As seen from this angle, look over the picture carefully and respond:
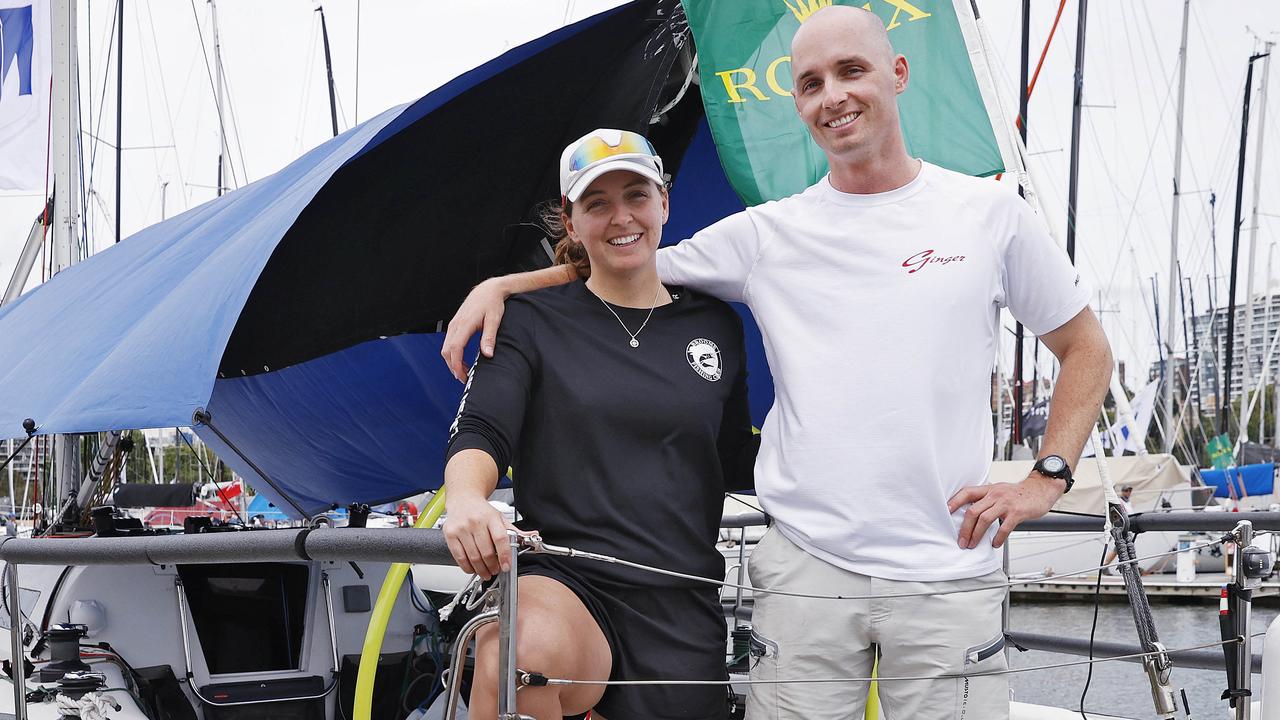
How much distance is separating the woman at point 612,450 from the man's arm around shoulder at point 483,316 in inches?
1.6

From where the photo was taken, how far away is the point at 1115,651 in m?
3.65

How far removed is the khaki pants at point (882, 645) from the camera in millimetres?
2520

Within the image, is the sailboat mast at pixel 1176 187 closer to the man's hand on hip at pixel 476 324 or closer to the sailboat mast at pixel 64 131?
the sailboat mast at pixel 64 131

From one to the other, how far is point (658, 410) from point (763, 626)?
0.56m

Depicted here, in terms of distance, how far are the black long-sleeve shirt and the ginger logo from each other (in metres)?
0.56

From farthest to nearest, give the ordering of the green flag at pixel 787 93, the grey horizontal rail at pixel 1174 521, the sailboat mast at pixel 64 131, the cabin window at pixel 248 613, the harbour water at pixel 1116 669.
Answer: the harbour water at pixel 1116 669 → the sailboat mast at pixel 64 131 → the cabin window at pixel 248 613 → the green flag at pixel 787 93 → the grey horizontal rail at pixel 1174 521

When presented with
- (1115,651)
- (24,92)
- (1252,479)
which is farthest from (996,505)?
(1252,479)

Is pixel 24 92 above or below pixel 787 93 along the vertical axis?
above

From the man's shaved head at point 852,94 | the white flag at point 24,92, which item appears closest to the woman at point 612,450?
the man's shaved head at point 852,94

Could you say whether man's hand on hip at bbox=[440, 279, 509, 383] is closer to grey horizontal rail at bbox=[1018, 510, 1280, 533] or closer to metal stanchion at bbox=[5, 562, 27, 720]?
grey horizontal rail at bbox=[1018, 510, 1280, 533]

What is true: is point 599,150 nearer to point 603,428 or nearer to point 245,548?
point 603,428

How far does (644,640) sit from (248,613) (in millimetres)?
3596

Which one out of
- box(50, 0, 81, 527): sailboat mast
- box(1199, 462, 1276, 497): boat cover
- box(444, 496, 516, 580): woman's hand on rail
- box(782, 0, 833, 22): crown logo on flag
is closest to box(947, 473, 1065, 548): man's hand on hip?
box(444, 496, 516, 580): woman's hand on rail

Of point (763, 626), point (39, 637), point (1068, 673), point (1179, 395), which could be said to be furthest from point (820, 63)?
point (1179, 395)
